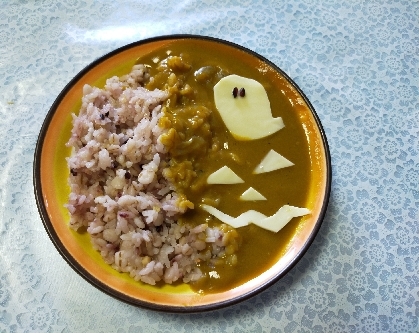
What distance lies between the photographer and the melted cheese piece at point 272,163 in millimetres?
2260

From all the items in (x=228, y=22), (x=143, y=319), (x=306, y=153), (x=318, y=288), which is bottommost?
Result: (x=318, y=288)

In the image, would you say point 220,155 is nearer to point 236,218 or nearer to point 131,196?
point 236,218

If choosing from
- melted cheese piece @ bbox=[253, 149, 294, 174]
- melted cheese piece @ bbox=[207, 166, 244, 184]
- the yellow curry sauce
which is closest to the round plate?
the yellow curry sauce

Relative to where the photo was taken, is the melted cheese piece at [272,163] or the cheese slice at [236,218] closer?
the cheese slice at [236,218]

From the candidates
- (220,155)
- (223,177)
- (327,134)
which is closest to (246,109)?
(220,155)

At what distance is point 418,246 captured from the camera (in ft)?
7.59

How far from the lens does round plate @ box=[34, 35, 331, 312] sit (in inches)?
74.5

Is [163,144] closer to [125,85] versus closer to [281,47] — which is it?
[125,85]

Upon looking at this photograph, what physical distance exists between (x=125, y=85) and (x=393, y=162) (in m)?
1.68

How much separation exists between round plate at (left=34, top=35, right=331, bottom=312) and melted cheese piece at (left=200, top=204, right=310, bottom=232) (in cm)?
8

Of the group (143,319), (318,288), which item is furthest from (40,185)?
(318,288)

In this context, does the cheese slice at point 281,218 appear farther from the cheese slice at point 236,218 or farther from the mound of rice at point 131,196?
the mound of rice at point 131,196

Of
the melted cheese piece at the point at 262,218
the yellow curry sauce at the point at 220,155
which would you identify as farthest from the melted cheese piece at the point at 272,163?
the melted cheese piece at the point at 262,218

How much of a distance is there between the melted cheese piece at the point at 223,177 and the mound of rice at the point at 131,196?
21 centimetres
